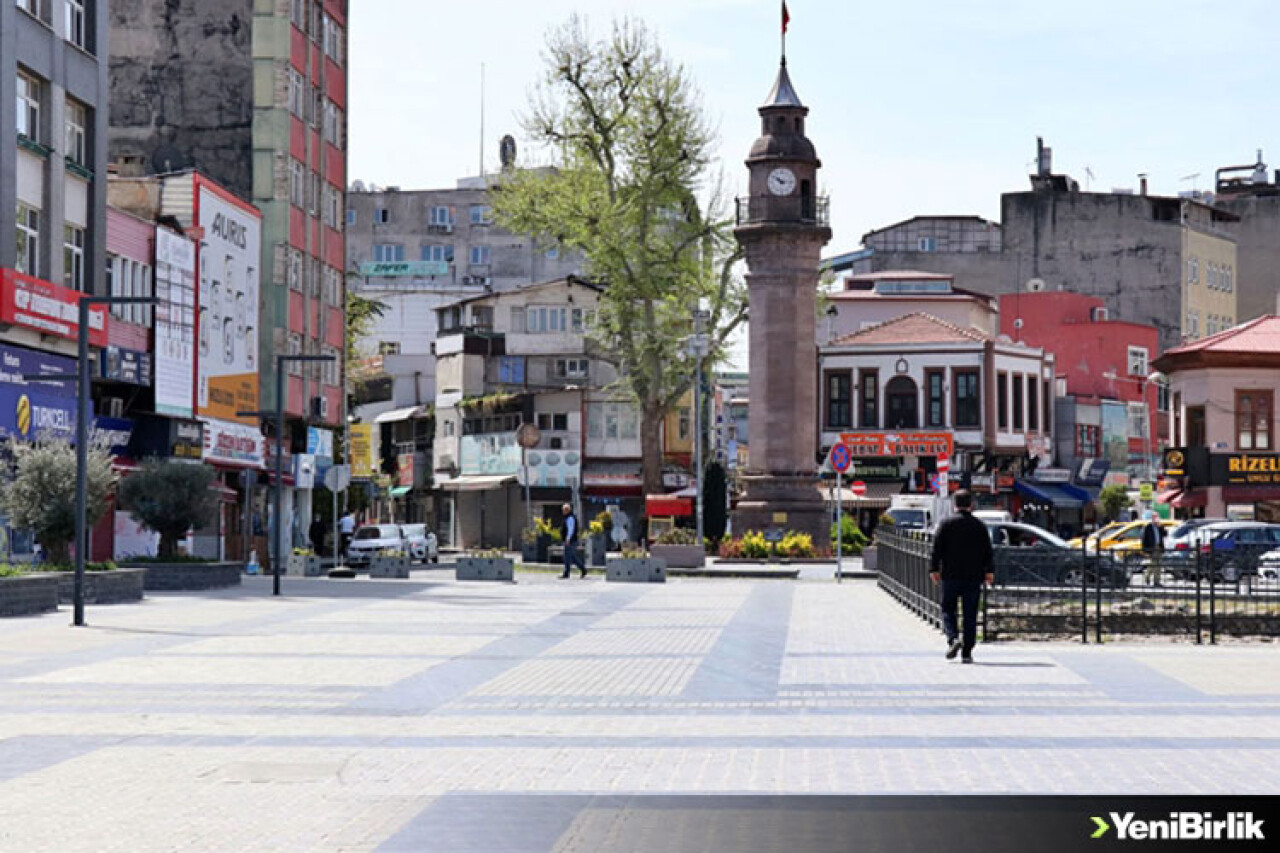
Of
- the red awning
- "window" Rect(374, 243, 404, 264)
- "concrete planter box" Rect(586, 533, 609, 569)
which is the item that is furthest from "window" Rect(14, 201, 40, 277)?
"window" Rect(374, 243, 404, 264)

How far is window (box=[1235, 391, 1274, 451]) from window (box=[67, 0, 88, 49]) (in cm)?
4341

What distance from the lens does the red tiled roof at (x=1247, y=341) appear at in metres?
71.1

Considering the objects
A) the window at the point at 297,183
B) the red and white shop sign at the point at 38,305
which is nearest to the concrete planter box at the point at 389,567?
the red and white shop sign at the point at 38,305

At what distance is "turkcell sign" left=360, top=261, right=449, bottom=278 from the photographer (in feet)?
352

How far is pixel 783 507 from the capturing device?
6131 centimetres

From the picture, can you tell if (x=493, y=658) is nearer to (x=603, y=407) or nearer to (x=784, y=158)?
(x=784, y=158)

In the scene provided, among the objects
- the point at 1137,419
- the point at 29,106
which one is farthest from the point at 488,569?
the point at 1137,419

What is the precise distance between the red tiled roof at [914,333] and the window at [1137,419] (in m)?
15.5

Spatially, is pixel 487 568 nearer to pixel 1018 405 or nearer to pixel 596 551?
pixel 596 551

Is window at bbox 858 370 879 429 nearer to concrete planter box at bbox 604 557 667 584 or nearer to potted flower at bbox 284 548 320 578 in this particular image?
potted flower at bbox 284 548 320 578

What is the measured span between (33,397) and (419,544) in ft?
87.7

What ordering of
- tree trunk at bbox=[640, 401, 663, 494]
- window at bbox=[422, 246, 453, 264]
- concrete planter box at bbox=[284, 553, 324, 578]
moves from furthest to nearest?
1. window at bbox=[422, 246, 453, 264]
2. tree trunk at bbox=[640, 401, 663, 494]
3. concrete planter box at bbox=[284, 553, 324, 578]

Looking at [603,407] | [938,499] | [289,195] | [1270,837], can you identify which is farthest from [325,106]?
[1270,837]

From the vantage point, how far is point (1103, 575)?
2555 centimetres
